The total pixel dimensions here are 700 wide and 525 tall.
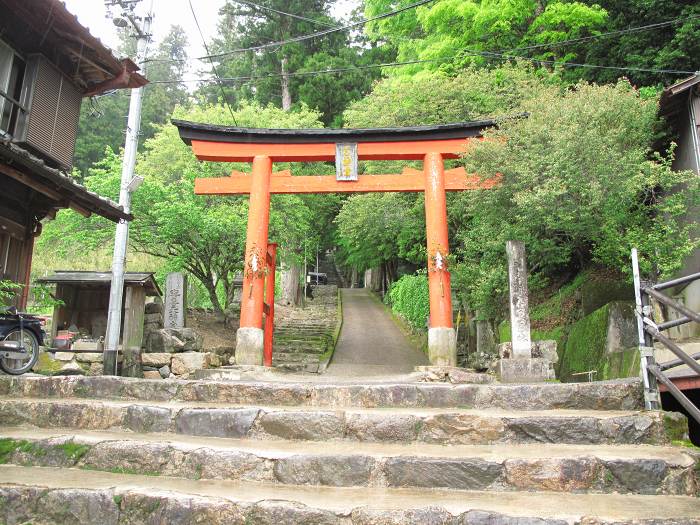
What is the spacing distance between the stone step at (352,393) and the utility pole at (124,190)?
4.48 m

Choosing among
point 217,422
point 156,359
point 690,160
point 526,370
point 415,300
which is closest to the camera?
point 217,422

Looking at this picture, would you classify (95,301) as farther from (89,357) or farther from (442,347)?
(442,347)

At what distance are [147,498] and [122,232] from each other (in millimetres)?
8528

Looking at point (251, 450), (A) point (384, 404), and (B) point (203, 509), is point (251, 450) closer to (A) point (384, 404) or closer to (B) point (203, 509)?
(B) point (203, 509)

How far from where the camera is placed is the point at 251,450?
4000mm

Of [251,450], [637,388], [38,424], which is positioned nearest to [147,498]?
[251,450]

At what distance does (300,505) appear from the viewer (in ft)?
10.6

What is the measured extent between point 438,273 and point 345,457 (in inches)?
271

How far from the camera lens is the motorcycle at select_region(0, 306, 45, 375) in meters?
7.23

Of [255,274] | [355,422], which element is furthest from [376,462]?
[255,274]

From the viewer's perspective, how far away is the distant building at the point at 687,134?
32.3ft

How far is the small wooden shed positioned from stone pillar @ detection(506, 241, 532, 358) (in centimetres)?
834

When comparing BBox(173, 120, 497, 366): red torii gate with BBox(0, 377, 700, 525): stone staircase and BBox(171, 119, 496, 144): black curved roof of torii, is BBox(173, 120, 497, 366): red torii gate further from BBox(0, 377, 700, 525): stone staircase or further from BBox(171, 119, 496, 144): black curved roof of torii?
BBox(0, 377, 700, 525): stone staircase

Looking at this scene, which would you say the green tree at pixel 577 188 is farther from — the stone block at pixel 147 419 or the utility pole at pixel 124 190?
the utility pole at pixel 124 190
